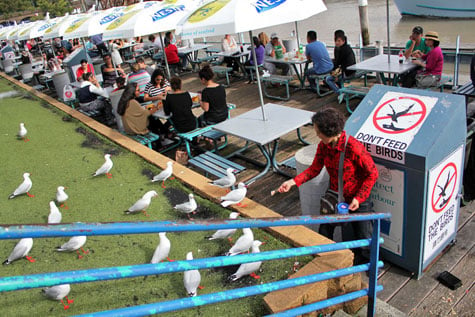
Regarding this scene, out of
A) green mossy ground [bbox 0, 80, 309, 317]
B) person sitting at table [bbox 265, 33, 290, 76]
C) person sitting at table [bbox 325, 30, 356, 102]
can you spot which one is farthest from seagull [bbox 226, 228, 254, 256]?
person sitting at table [bbox 265, 33, 290, 76]

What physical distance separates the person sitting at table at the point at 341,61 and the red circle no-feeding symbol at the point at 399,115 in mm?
4571

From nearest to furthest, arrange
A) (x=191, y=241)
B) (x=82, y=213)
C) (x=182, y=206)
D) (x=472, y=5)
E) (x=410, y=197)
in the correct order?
(x=410, y=197)
(x=191, y=241)
(x=182, y=206)
(x=82, y=213)
(x=472, y=5)

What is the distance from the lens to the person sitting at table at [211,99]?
19.2 feet

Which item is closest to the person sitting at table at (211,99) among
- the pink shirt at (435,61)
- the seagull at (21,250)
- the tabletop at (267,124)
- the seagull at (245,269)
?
the tabletop at (267,124)

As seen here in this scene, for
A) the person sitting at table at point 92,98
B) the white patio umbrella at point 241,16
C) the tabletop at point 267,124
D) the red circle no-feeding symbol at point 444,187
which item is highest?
the white patio umbrella at point 241,16

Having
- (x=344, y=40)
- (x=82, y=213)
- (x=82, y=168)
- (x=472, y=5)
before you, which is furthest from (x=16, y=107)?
(x=472, y=5)

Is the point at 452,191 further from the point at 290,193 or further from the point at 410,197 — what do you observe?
the point at 290,193

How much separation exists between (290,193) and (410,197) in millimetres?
1921

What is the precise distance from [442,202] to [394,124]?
2.65ft

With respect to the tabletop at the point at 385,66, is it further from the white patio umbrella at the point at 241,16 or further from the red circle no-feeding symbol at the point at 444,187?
the red circle no-feeding symbol at the point at 444,187

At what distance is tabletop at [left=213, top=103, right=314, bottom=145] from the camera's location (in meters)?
4.97

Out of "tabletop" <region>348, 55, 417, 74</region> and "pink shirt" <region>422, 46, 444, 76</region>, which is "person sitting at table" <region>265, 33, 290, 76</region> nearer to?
"tabletop" <region>348, 55, 417, 74</region>

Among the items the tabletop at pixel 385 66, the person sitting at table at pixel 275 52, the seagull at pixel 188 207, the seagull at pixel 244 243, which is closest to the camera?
the seagull at pixel 244 243

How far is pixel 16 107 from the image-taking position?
11148 millimetres
